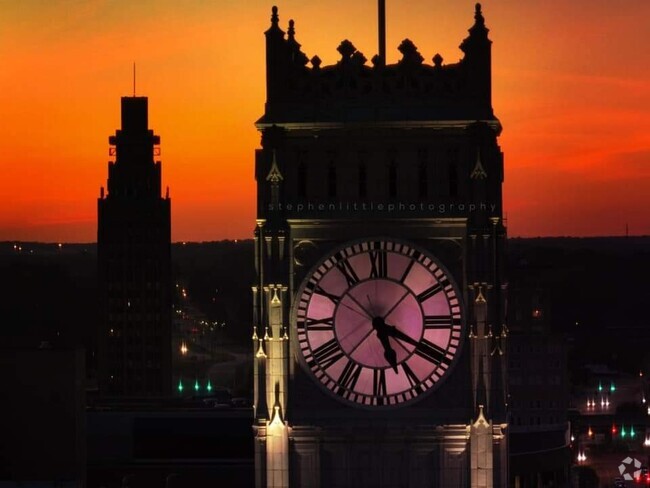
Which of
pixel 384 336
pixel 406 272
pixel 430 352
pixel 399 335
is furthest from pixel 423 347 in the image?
pixel 406 272

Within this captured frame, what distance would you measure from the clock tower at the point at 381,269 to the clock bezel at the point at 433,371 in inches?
1.2

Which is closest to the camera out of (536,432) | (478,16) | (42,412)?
(478,16)

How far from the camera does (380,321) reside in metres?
61.2

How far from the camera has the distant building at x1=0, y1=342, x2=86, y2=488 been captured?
354ft

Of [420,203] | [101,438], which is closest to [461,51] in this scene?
[420,203]

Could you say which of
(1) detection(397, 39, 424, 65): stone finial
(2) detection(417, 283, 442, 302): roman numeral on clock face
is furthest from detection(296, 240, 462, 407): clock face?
(1) detection(397, 39, 424, 65): stone finial

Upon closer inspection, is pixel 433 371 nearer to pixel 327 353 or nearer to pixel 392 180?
pixel 327 353

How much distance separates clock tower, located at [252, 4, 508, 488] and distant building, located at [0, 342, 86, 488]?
43.7 meters

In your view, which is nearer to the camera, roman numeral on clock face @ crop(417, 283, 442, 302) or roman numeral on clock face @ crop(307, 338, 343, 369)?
roman numeral on clock face @ crop(417, 283, 442, 302)

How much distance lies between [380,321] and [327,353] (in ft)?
4.46

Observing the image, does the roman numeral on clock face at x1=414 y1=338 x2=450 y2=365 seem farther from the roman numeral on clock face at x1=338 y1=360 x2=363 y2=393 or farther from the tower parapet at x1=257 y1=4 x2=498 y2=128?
the tower parapet at x1=257 y1=4 x2=498 y2=128

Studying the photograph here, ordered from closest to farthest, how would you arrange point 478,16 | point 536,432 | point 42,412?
point 478,16 → point 42,412 → point 536,432

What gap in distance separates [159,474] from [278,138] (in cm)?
6566

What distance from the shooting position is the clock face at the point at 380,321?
61.2m
